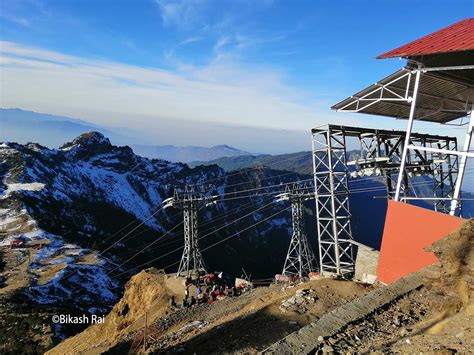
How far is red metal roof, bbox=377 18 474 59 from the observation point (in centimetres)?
1193

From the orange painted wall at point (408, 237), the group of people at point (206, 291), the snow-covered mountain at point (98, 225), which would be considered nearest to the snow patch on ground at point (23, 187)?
the snow-covered mountain at point (98, 225)

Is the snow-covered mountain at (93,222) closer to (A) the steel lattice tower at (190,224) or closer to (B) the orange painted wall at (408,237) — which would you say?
(A) the steel lattice tower at (190,224)

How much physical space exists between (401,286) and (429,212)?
10.7 feet

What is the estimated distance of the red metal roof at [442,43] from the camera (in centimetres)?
1193

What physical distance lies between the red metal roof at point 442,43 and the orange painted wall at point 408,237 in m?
5.51

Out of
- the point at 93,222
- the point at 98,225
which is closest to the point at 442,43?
the point at 98,225

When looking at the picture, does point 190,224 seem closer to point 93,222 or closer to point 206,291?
point 206,291

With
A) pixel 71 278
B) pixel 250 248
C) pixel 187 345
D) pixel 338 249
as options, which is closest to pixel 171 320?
pixel 187 345

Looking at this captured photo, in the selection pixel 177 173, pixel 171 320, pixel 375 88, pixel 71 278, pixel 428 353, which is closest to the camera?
pixel 428 353

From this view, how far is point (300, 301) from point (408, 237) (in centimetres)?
459

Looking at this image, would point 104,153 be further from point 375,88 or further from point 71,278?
point 375,88

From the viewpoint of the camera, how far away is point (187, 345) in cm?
1252

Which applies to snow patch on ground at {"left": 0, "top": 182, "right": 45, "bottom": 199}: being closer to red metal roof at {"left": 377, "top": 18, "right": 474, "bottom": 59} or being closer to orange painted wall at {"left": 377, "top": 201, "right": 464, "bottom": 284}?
orange painted wall at {"left": 377, "top": 201, "right": 464, "bottom": 284}

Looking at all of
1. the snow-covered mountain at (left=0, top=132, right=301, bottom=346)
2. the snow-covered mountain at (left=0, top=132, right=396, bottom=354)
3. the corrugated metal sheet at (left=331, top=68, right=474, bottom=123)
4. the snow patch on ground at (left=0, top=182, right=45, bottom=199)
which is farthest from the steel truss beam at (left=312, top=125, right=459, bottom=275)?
the snow patch on ground at (left=0, top=182, right=45, bottom=199)
